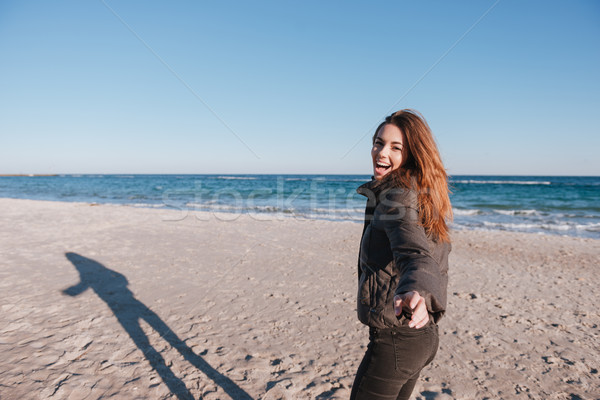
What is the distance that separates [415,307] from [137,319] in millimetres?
4050

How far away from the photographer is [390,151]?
61.6 inches

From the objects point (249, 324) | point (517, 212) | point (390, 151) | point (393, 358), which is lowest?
point (517, 212)

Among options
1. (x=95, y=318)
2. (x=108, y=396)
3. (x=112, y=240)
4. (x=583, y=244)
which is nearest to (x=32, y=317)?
(x=95, y=318)

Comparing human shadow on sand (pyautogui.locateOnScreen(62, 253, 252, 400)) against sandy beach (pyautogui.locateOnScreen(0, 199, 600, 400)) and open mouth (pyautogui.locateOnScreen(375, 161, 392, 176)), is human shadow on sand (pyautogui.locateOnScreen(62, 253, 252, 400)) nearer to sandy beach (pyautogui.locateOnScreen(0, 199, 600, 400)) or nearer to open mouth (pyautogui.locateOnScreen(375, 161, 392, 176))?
sandy beach (pyautogui.locateOnScreen(0, 199, 600, 400))

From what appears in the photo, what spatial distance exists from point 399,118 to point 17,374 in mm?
3808

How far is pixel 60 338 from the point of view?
3.57 meters

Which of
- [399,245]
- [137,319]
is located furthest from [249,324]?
[399,245]

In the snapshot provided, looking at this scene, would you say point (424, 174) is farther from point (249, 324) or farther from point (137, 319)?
point (137, 319)

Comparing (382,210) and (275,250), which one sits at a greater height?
(382,210)

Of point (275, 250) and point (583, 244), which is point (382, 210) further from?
point (583, 244)

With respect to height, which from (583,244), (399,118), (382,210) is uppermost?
(399,118)

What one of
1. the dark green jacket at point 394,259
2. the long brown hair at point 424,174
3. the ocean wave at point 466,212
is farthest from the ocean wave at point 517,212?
the dark green jacket at point 394,259

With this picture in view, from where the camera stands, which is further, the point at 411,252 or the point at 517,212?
the point at 517,212

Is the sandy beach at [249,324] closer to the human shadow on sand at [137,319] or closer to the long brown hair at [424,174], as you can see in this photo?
the human shadow on sand at [137,319]
